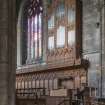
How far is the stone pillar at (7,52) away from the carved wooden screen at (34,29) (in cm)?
2149

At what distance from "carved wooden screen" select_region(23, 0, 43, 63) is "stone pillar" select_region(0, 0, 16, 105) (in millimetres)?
21487

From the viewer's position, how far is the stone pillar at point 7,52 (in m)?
7.16

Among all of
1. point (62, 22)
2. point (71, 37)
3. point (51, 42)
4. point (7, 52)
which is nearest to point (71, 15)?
point (62, 22)

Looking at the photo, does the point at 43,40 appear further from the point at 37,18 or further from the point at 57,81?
the point at 57,81

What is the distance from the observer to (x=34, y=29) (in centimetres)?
3078

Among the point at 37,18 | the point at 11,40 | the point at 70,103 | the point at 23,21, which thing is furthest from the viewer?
the point at 23,21

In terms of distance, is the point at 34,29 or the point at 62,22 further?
the point at 34,29

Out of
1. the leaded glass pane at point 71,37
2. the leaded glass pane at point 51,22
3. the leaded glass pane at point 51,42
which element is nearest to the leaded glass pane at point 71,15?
the leaded glass pane at point 71,37

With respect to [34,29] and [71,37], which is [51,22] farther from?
[34,29]

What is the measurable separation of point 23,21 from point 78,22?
10.9 meters

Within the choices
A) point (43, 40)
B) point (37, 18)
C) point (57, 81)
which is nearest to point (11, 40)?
point (57, 81)

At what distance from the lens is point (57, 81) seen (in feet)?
80.2

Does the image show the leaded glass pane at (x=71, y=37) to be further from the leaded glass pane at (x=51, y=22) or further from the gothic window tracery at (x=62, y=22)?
the leaded glass pane at (x=51, y=22)

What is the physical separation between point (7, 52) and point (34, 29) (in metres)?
23.6
